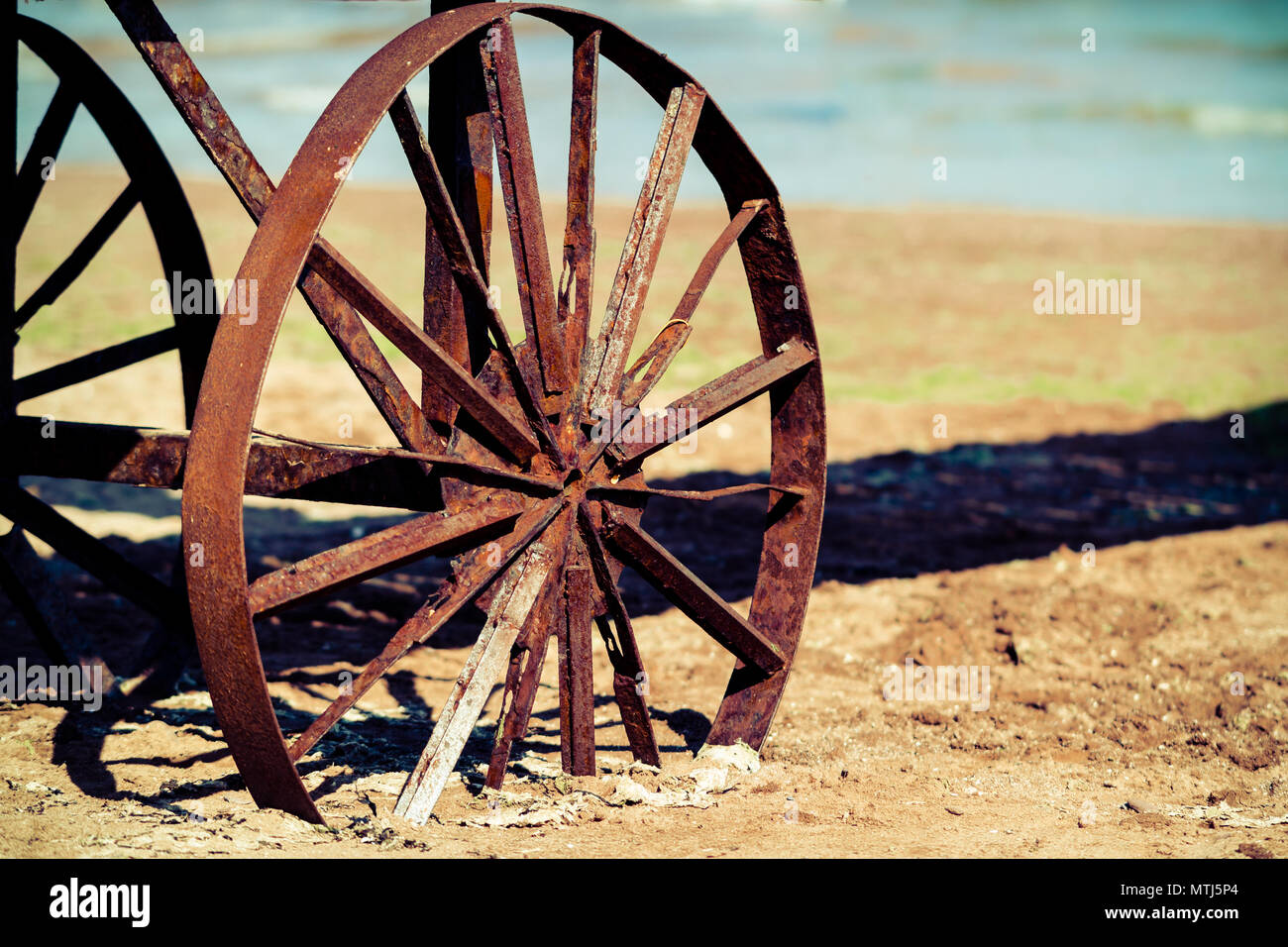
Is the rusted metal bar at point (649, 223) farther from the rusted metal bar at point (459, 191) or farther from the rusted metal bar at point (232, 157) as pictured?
the rusted metal bar at point (232, 157)

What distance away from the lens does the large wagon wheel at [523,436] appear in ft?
9.45

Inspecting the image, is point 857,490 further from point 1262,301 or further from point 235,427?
point 1262,301

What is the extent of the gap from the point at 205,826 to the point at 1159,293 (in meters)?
21.9

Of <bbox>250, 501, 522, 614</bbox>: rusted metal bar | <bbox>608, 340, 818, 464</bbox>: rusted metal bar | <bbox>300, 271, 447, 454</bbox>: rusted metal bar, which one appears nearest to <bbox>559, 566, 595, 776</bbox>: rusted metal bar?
<bbox>250, 501, 522, 614</bbox>: rusted metal bar

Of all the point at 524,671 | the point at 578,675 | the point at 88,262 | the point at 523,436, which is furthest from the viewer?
the point at 88,262

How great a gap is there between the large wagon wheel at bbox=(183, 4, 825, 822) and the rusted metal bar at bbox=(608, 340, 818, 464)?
0.03ft

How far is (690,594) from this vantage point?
13.3 ft

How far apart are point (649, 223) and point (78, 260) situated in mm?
2397

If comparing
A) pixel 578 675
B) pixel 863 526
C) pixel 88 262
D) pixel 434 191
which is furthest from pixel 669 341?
pixel 863 526

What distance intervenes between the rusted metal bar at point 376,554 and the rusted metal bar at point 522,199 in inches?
20.5

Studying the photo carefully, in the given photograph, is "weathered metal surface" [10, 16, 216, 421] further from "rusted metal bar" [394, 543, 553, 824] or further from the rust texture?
"rusted metal bar" [394, 543, 553, 824]

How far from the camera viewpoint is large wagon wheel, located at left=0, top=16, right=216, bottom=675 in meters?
4.31

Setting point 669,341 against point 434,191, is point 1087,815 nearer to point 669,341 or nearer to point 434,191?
point 669,341

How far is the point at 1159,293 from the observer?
21.8m
